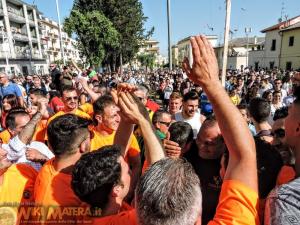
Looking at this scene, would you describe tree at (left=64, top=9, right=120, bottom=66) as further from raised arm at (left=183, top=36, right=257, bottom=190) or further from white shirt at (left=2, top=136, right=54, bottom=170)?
raised arm at (left=183, top=36, right=257, bottom=190)

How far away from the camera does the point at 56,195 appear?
77.6 inches

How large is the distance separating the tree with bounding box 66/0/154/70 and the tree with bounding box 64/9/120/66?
377cm

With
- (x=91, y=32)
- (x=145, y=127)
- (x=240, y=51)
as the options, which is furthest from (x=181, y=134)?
(x=240, y=51)

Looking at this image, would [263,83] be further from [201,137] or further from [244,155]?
[244,155]

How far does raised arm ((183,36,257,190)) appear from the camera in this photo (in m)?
1.19

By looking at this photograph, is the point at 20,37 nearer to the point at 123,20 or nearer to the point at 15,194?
the point at 123,20

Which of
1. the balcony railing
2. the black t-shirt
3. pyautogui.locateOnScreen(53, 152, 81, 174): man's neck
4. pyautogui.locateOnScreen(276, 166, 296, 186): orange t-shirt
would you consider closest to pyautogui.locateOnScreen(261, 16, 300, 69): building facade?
the balcony railing

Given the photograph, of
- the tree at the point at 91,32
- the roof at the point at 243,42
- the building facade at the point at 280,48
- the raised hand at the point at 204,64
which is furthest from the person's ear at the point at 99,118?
the roof at the point at 243,42

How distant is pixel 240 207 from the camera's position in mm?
1189

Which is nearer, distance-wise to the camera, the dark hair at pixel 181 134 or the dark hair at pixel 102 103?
the dark hair at pixel 181 134

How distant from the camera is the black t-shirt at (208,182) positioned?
7.14ft

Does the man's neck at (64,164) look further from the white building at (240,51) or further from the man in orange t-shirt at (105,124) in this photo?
the white building at (240,51)

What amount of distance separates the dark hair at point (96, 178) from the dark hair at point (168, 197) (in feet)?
1.78

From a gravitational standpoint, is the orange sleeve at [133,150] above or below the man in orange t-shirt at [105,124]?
below
